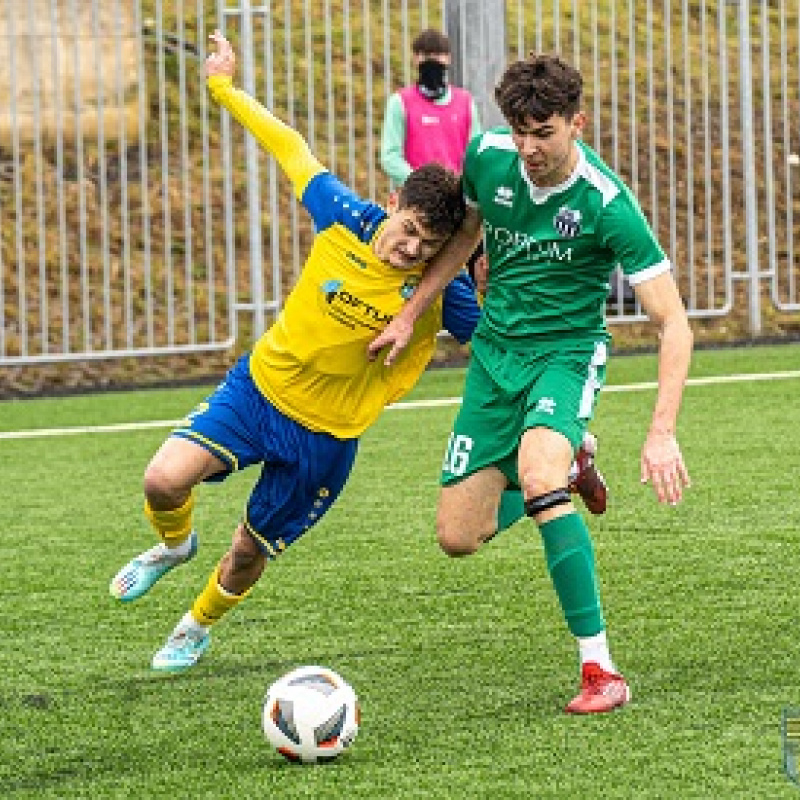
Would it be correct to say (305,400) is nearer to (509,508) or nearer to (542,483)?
(509,508)

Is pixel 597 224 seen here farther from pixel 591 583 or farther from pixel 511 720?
pixel 511 720

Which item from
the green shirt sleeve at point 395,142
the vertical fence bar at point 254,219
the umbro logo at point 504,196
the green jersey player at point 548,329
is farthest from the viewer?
the vertical fence bar at point 254,219

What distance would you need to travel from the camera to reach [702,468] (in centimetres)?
1038

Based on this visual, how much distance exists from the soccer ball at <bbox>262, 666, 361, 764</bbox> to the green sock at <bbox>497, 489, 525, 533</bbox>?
1242 mm

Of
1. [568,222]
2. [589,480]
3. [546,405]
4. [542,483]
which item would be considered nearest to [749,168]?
[589,480]

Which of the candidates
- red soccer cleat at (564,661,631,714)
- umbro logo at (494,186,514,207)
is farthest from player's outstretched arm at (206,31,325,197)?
red soccer cleat at (564,661,631,714)

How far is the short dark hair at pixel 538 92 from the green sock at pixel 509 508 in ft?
3.97

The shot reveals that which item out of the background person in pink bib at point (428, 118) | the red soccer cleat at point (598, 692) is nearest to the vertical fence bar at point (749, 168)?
the background person in pink bib at point (428, 118)

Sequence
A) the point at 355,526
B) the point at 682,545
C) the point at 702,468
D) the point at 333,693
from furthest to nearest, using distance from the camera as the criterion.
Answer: the point at 702,468, the point at 355,526, the point at 682,545, the point at 333,693

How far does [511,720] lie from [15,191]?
32.3 ft

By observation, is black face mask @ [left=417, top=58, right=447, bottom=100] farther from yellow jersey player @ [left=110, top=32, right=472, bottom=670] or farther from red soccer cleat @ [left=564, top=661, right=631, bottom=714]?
red soccer cleat @ [left=564, top=661, right=631, bottom=714]

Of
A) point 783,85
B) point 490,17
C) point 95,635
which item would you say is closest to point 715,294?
point 783,85

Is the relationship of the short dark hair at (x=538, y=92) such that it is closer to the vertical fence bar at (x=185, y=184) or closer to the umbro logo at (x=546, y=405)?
the umbro logo at (x=546, y=405)

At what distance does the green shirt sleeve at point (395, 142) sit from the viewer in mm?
13586
